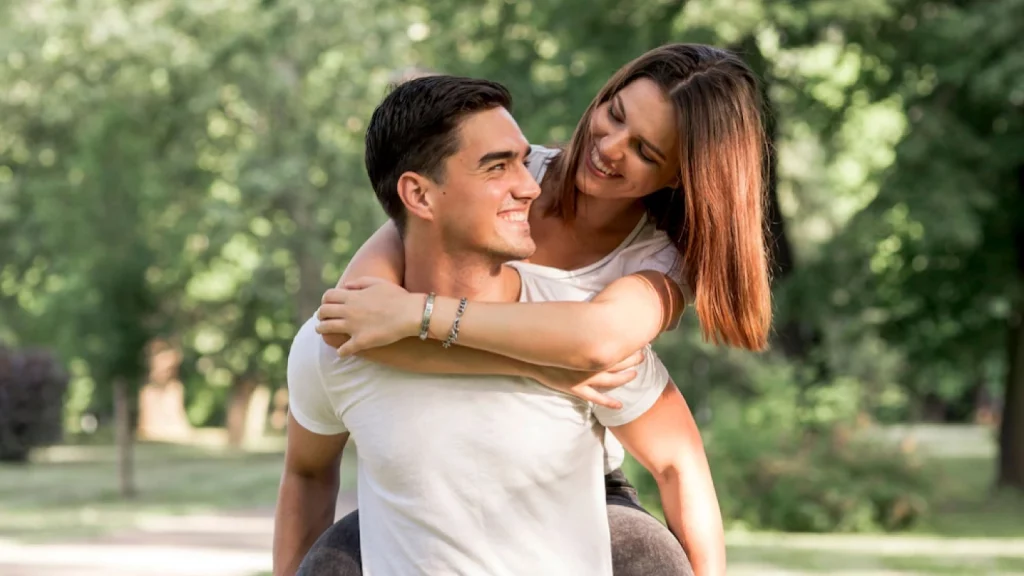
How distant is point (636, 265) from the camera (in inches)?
135

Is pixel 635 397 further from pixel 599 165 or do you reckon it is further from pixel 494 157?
pixel 599 165

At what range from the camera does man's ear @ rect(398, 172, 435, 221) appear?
2993 millimetres

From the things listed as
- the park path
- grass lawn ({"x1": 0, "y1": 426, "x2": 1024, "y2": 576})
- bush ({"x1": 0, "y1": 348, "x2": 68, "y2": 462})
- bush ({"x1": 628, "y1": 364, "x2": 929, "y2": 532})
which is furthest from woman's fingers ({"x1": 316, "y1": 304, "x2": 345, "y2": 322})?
bush ({"x1": 0, "y1": 348, "x2": 68, "y2": 462})

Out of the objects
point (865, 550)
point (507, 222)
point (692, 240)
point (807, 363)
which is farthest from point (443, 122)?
point (807, 363)

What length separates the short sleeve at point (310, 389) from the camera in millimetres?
3006

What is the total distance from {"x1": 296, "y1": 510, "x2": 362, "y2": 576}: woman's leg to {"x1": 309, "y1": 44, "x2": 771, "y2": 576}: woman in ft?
1.26

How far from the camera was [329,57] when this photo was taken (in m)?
27.3

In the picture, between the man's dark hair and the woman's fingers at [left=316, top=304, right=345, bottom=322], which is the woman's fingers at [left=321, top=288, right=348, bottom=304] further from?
the man's dark hair

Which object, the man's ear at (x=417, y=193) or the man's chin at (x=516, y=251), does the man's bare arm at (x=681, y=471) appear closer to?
the man's chin at (x=516, y=251)

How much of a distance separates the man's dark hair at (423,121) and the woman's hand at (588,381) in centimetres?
43

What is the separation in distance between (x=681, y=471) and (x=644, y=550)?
0.55 feet

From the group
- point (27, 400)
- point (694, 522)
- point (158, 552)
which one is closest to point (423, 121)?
point (694, 522)

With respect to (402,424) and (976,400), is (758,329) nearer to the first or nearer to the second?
(402,424)

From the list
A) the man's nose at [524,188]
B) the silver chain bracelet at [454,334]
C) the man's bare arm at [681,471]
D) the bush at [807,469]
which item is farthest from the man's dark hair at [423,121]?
the bush at [807,469]
